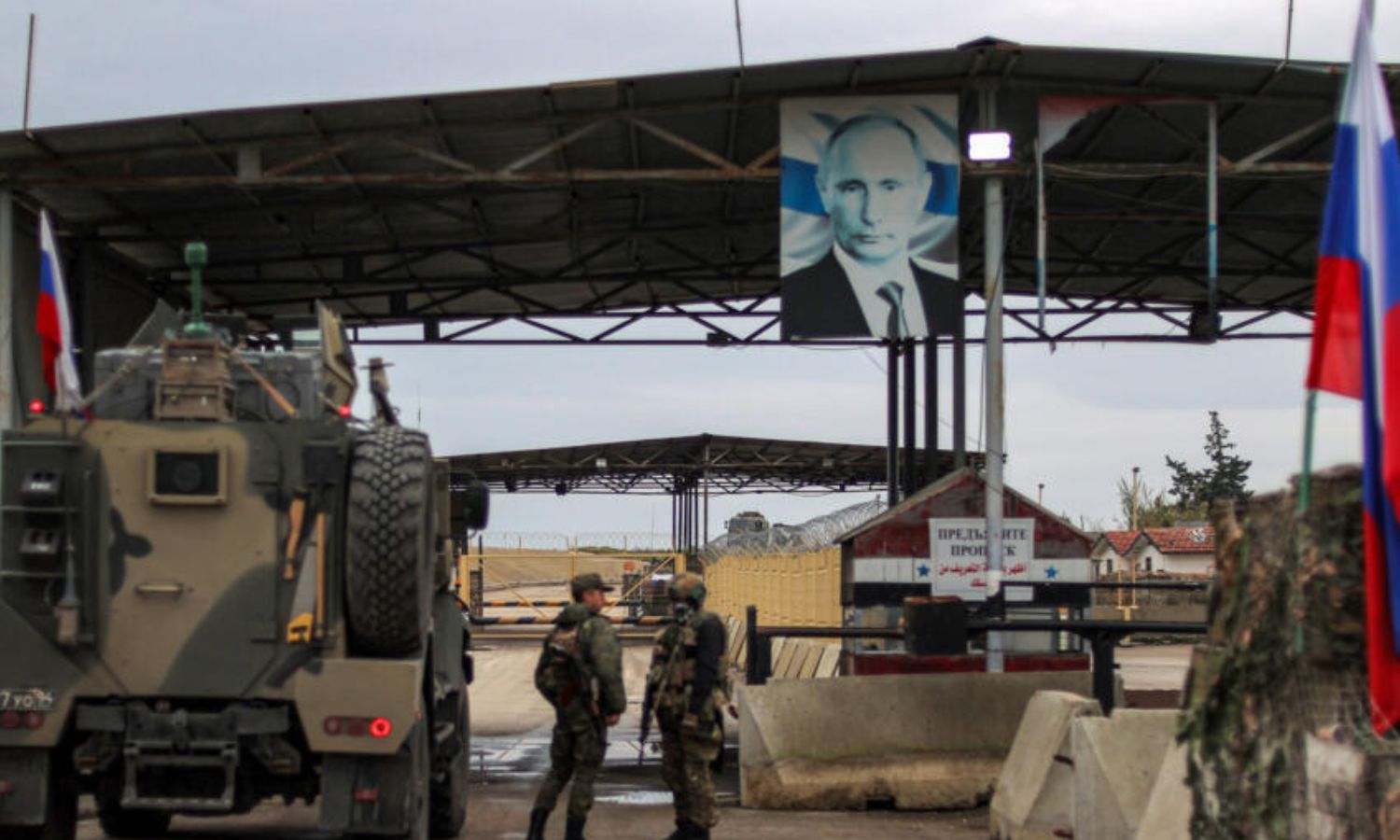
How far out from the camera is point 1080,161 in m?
21.5

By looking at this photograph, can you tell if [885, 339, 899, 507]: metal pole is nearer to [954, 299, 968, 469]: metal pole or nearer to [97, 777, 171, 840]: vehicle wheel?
[954, 299, 968, 469]: metal pole

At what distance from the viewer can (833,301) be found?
19.2 meters

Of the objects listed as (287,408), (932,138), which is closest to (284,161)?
(932,138)

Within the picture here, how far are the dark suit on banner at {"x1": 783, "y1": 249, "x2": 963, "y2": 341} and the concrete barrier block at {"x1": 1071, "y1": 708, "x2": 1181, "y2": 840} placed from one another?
31.3ft

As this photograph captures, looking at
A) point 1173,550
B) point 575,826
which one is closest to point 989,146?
point 575,826

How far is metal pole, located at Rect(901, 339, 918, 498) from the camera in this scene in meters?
26.2

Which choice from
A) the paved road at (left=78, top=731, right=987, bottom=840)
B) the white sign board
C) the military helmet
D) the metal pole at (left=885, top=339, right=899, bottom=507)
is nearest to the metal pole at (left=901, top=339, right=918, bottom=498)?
the metal pole at (left=885, top=339, right=899, bottom=507)

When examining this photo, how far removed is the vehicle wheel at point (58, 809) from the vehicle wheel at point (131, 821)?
112 cm

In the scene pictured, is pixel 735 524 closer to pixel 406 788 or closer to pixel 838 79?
pixel 838 79

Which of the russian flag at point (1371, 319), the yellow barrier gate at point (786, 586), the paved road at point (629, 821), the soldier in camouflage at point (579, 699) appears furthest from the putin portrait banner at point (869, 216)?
the russian flag at point (1371, 319)

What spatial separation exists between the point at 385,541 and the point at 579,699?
222cm

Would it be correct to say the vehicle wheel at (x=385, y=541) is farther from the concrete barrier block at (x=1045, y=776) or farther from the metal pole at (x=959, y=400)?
the metal pole at (x=959, y=400)

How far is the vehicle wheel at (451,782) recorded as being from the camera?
464 inches

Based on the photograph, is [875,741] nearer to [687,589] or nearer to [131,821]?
[687,589]
